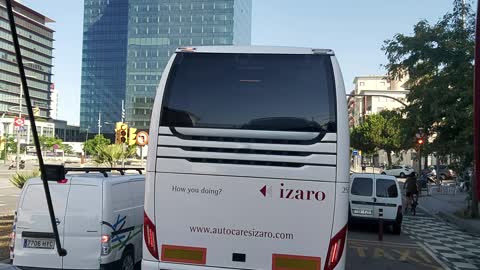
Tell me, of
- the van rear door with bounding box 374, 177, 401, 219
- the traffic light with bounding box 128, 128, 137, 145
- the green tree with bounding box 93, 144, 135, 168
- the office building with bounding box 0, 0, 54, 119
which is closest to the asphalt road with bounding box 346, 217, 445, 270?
the van rear door with bounding box 374, 177, 401, 219

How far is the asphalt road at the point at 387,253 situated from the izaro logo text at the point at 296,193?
5447 mm

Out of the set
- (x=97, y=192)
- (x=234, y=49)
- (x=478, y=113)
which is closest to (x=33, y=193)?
(x=97, y=192)

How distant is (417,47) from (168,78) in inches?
659

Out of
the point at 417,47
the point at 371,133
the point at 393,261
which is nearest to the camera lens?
the point at 393,261

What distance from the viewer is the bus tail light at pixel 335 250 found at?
5105 mm

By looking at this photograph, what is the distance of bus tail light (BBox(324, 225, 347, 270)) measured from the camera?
16.8 feet

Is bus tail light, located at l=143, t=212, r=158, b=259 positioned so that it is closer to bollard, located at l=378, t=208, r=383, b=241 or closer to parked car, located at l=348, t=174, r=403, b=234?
bollard, located at l=378, t=208, r=383, b=241

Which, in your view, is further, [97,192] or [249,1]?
[249,1]

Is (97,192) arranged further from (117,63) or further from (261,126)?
(117,63)

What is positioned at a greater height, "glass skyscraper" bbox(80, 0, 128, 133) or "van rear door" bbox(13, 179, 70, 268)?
"glass skyscraper" bbox(80, 0, 128, 133)

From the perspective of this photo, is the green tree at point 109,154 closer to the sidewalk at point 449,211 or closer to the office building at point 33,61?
the sidewalk at point 449,211

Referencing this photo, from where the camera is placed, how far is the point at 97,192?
23.6ft

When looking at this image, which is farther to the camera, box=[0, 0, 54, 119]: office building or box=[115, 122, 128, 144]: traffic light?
box=[0, 0, 54, 119]: office building

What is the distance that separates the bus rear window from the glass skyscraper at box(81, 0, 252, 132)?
132 metres
